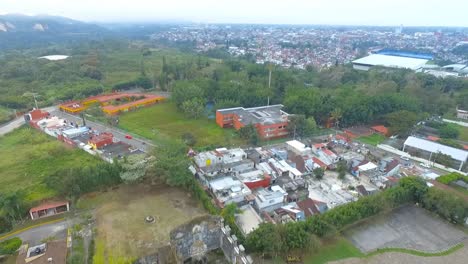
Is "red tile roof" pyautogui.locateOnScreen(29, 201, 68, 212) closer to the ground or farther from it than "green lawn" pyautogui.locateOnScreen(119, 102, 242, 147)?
farther from it

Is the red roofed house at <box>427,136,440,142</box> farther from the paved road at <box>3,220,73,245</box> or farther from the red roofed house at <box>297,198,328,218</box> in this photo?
the paved road at <box>3,220,73,245</box>

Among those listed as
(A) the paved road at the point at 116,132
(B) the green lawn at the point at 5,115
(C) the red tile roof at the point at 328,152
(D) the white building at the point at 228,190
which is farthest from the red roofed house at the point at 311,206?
(B) the green lawn at the point at 5,115

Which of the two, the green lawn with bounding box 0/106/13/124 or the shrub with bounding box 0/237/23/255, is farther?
the green lawn with bounding box 0/106/13/124

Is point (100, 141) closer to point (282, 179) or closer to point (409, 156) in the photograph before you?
point (282, 179)

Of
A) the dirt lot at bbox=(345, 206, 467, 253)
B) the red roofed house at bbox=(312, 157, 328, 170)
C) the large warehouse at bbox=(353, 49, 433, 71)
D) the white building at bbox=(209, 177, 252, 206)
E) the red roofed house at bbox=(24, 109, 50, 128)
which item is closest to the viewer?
the dirt lot at bbox=(345, 206, 467, 253)

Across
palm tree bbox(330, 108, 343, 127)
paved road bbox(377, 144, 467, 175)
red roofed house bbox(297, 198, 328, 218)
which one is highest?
palm tree bbox(330, 108, 343, 127)

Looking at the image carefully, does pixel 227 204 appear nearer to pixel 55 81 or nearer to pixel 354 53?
pixel 55 81

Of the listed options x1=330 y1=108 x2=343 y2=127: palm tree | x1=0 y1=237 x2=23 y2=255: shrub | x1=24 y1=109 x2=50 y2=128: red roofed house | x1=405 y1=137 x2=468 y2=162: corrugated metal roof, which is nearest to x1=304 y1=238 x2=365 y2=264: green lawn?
x1=0 y1=237 x2=23 y2=255: shrub

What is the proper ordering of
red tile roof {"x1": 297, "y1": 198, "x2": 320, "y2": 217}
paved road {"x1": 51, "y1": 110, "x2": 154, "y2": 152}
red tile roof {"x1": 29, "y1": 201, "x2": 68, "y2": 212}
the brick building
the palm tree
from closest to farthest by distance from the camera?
1. red tile roof {"x1": 29, "y1": 201, "x2": 68, "y2": 212}
2. red tile roof {"x1": 297, "y1": 198, "x2": 320, "y2": 217}
3. paved road {"x1": 51, "y1": 110, "x2": 154, "y2": 152}
4. the brick building
5. the palm tree
